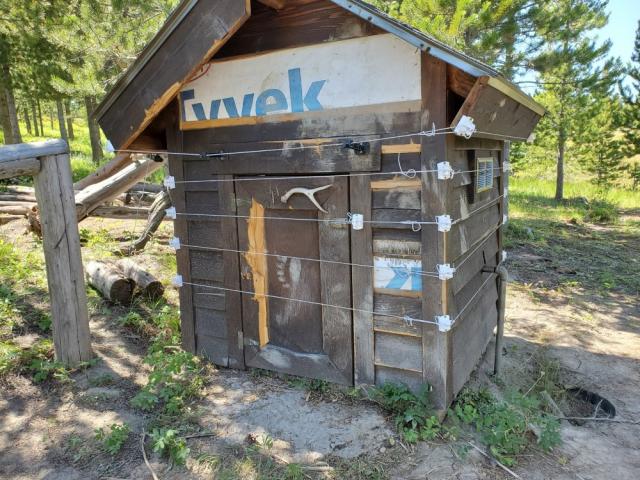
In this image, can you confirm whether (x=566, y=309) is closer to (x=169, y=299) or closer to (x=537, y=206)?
(x=169, y=299)

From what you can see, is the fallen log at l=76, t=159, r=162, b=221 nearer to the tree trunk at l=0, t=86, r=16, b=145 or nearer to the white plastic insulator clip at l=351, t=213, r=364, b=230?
the white plastic insulator clip at l=351, t=213, r=364, b=230

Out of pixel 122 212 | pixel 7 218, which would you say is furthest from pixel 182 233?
pixel 7 218

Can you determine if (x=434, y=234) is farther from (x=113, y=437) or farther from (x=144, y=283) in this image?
(x=144, y=283)

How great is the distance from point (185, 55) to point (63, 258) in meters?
2.18

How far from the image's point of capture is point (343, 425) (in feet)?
11.7

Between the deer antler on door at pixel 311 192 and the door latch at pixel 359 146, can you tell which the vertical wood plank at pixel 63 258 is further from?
the door latch at pixel 359 146

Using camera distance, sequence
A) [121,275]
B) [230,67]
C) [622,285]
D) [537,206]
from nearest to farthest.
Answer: [230,67] < [121,275] < [622,285] < [537,206]

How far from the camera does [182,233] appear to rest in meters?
4.54


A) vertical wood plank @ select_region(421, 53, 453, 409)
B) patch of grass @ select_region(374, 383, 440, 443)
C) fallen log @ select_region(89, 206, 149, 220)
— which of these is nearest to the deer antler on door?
vertical wood plank @ select_region(421, 53, 453, 409)

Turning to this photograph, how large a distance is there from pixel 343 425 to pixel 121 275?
12.7 ft

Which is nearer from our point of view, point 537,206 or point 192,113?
point 192,113

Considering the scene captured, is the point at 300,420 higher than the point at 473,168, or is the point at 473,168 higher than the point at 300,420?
the point at 473,168

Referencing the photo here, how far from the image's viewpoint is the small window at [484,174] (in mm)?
4066

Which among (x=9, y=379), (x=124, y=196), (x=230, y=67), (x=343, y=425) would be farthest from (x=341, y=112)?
(x=124, y=196)
